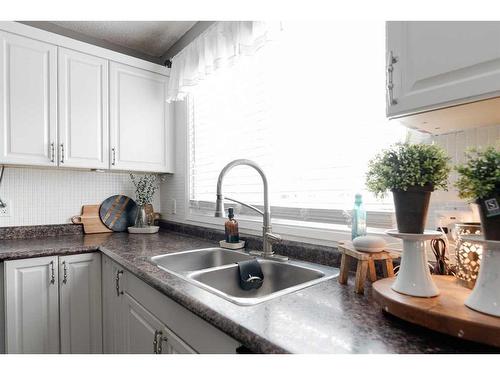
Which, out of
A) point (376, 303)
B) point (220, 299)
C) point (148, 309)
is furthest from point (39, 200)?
point (376, 303)

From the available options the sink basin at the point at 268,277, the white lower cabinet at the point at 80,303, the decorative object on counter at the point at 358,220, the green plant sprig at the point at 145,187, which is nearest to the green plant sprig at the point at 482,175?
the decorative object on counter at the point at 358,220

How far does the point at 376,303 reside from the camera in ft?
2.67

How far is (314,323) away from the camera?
2.29ft

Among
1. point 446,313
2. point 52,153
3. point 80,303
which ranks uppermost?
point 52,153

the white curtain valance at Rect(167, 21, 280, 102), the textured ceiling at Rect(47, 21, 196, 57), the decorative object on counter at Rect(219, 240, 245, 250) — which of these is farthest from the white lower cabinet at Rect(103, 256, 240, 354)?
the textured ceiling at Rect(47, 21, 196, 57)

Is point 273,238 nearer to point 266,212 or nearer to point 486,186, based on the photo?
point 266,212

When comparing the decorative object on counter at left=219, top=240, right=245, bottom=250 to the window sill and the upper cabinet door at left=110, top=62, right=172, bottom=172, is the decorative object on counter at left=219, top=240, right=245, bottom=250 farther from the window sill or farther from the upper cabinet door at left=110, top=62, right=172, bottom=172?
the upper cabinet door at left=110, top=62, right=172, bottom=172

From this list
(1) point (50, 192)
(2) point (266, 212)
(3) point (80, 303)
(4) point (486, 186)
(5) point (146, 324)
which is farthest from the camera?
A: (1) point (50, 192)

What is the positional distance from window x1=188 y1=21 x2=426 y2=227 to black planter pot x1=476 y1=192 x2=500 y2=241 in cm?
43

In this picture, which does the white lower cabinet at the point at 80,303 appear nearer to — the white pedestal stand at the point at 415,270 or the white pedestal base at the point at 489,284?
the white pedestal stand at the point at 415,270

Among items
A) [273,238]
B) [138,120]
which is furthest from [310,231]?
[138,120]

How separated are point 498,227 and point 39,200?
2.52 m

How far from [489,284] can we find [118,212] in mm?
2379

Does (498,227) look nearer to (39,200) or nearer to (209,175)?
(209,175)
